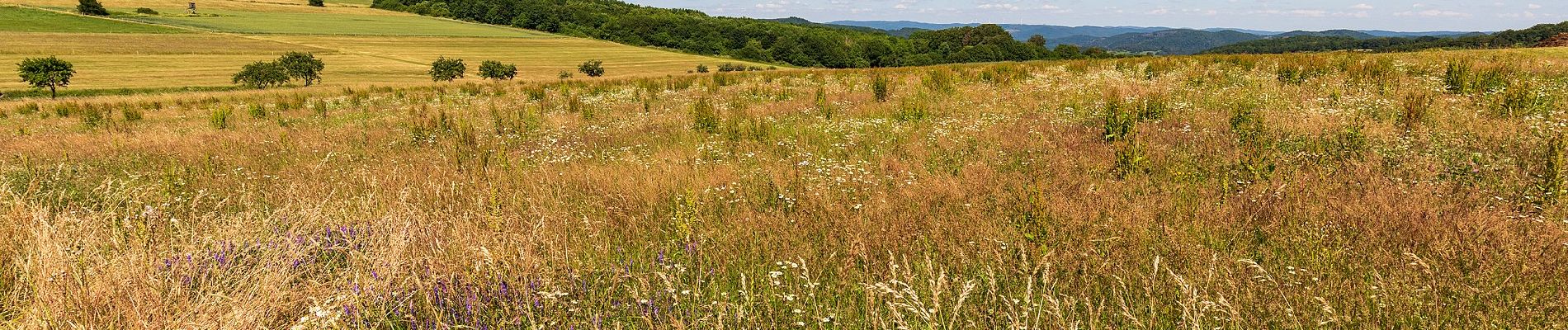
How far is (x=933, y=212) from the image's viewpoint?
3887mm

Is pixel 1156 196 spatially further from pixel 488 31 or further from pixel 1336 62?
pixel 488 31

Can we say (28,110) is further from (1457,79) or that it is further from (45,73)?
(45,73)

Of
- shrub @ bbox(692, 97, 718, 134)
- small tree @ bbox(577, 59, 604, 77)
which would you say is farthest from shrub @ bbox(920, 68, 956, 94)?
small tree @ bbox(577, 59, 604, 77)

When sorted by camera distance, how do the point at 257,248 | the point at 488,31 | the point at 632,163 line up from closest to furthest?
the point at 257,248
the point at 632,163
the point at 488,31

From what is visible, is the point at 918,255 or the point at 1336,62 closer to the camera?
the point at 918,255

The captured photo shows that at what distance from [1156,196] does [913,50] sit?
132 metres

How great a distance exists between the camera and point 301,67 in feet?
178

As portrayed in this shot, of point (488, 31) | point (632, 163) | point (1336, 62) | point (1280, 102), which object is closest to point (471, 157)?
point (632, 163)

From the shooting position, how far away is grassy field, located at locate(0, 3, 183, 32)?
76.1 meters

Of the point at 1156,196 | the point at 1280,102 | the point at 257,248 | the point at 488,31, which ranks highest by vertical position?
the point at 488,31

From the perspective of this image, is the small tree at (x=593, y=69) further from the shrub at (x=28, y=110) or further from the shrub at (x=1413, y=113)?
the shrub at (x=1413, y=113)

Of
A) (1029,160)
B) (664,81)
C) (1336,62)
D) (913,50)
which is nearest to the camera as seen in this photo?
A: (1029,160)

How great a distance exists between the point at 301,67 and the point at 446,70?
37.9 feet

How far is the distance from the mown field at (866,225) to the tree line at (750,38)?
10863 centimetres
